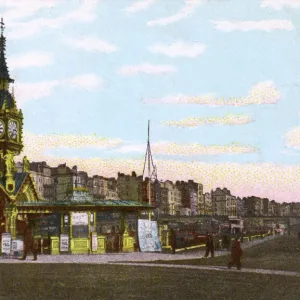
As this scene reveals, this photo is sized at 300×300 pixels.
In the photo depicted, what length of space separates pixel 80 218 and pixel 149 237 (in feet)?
16.4

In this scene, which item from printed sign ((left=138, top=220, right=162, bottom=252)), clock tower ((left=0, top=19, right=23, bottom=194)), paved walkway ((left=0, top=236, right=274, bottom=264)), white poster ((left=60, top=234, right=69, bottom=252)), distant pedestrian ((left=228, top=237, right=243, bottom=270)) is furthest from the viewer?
clock tower ((left=0, top=19, right=23, bottom=194))

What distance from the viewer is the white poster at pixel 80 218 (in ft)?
131

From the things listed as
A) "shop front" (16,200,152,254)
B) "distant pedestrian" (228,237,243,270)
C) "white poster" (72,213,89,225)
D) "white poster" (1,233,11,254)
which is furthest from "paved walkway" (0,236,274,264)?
"distant pedestrian" (228,237,243,270)

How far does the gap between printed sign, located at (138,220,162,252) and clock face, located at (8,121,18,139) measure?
15866mm

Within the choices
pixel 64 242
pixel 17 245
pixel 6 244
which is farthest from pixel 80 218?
pixel 6 244

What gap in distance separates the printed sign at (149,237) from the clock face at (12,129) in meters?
15.9

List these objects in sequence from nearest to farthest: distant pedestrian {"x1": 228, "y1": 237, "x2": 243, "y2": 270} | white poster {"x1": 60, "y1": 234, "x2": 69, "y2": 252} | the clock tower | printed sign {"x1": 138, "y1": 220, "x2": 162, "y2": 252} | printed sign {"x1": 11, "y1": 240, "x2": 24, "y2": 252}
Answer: distant pedestrian {"x1": 228, "y1": 237, "x2": 243, "y2": 270}
printed sign {"x1": 11, "y1": 240, "x2": 24, "y2": 252}
white poster {"x1": 60, "y1": 234, "x2": 69, "y2": 252}
printed sign {"x1": 138, "y1": 220, "x2": 162, "y2": 252}
the clock tower

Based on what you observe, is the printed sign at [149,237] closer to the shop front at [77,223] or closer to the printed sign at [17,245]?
the shop front at [77,223]

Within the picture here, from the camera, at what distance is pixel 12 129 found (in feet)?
169

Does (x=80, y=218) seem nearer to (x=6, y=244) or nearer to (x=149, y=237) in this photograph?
(x=6, y=244)

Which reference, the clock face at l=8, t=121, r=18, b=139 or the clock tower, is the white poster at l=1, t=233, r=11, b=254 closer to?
the clock tower

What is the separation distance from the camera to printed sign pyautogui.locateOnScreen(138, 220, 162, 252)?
4123 centimetres

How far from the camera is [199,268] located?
28156 mm

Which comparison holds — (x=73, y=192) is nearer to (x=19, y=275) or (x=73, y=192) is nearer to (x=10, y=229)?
(x=10, y=229)
